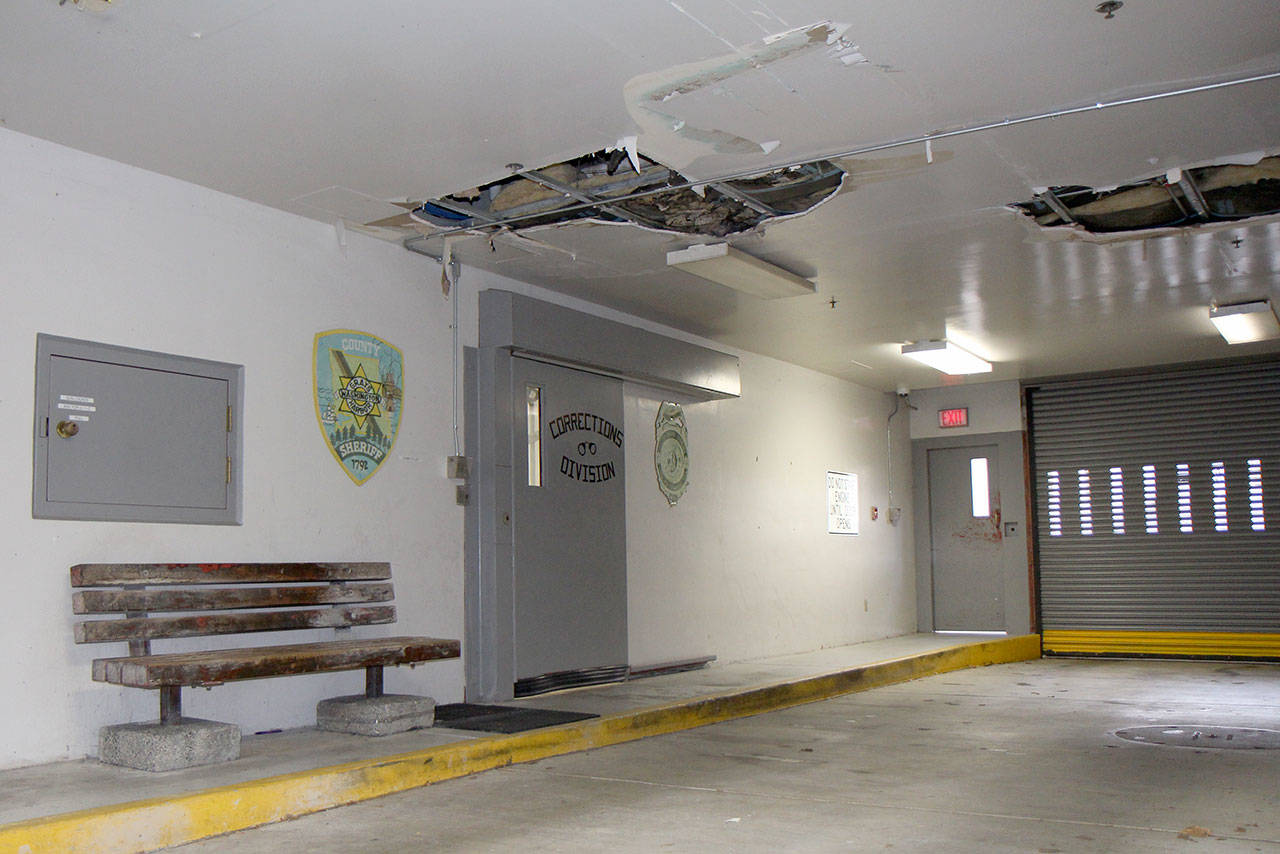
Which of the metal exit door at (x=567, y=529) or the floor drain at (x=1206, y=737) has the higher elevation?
the metal exit door at (x=567, y=529)

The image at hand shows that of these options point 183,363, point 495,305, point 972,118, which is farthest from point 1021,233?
point 183,363

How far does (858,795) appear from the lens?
5.00 metres

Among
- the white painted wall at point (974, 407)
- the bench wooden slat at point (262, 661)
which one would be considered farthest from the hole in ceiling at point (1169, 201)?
the white painted wall at point (974, 407)

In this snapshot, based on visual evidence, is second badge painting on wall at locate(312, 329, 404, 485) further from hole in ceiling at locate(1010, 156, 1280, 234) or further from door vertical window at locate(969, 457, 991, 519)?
door vertical window at locate(969, 457, 991, 519)

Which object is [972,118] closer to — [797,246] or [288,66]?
[797,246]

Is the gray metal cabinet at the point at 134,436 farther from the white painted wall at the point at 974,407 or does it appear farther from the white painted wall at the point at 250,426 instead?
the white painted wall at the point at 974,407

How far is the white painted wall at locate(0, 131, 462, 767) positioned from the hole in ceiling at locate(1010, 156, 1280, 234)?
13.0ft

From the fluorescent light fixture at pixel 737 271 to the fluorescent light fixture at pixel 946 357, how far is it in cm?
272

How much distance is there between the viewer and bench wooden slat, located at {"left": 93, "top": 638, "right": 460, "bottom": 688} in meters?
4.67

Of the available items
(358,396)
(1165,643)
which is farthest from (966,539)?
(358,396)

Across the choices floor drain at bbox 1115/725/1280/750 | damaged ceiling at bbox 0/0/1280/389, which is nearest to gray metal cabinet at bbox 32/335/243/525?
damaged ceiling at bbox 0/0/1280/389

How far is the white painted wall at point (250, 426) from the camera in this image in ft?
16.1

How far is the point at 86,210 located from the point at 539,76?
2430 mm

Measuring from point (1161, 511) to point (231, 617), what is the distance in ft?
33.2
